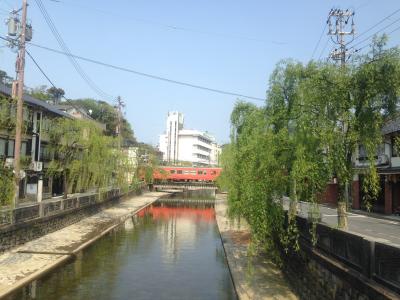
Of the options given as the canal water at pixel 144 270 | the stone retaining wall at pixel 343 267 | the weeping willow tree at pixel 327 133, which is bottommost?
the canal water at pixel 144 270

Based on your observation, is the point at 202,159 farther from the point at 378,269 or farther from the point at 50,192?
the point at 378,269

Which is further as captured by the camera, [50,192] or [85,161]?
[50,192]

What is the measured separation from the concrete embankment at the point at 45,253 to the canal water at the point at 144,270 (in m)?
0.48

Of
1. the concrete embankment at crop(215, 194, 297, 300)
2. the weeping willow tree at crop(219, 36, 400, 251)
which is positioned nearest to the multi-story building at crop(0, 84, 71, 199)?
the concrete embankment at crop(215, 194, 297, 300)

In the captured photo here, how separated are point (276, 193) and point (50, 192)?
112 feet

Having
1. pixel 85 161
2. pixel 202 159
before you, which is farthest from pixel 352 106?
pixel 202 159

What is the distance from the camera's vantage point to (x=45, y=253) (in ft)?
67.1

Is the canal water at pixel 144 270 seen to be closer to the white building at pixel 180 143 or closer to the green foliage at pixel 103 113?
the green foliage at pixel 103 113

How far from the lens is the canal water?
15734 mm

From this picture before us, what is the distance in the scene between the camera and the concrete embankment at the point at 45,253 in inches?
634

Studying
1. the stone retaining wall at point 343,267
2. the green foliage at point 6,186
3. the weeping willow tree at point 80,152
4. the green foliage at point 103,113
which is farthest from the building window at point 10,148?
the green foliage at point 103,113

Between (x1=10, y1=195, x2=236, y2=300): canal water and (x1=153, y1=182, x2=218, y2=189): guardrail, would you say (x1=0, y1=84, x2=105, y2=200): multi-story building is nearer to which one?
(x1=10, y1=195, x2=236, y2=300): canal water

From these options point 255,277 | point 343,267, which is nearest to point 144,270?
point 255,277

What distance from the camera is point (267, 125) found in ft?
48.9
